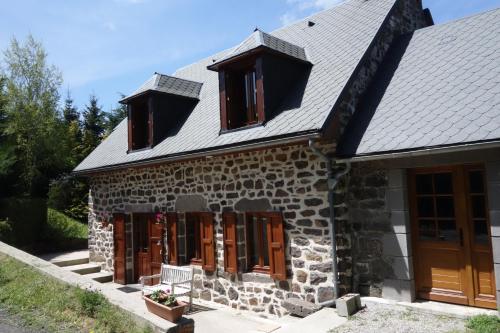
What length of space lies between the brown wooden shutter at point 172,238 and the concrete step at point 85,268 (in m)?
3.66

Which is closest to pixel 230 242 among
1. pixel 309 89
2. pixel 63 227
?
pixel 309 89

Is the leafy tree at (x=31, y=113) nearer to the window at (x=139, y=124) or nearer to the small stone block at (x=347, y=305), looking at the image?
the window at (x=139, y=124)

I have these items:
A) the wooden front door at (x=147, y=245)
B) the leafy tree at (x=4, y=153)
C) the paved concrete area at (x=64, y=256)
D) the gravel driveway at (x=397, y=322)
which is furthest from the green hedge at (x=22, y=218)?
the gravel driveway at (x=397, y=322)

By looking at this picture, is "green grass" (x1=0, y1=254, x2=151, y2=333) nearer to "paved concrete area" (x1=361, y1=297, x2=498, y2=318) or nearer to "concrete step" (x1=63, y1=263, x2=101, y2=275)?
"paved concrete area" (x1=361, y1=297, x2=498, y2=318)

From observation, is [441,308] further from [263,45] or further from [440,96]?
[263,45]

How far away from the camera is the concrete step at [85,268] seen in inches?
446

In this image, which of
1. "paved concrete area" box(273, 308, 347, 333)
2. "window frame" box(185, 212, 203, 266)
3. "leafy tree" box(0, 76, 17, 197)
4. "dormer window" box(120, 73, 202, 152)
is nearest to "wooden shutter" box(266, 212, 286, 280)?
"paved concrete area" box(273, 308, 347, 333)

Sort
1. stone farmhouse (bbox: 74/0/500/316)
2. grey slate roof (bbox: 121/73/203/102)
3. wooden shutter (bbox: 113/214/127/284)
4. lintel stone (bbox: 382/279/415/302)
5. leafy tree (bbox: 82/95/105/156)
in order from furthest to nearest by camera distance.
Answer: leafy tree (bbox: 82/95/105/156) < wooden shutter (bbox: 113/214/127/284) < grey slate roof (bbox: 121/73/203/102) < lintel stone (bbox: 382/279/415/302) < stone farmhouse (bbox: 74/0/500/316)

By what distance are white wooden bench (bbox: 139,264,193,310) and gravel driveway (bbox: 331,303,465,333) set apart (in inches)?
143

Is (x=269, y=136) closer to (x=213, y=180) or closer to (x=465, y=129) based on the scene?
(x=213, y=180)

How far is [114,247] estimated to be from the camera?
1103 cm

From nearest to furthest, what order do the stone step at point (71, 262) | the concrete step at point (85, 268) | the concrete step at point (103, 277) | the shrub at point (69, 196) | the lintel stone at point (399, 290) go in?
the lintel stone at point (399, 290)
the concrete step at point (103, 277)
the concrete step at point (85, 268)
the stone step at point (71, 262)
the shrub at point (69, 196)

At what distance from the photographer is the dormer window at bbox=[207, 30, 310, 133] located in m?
7.38

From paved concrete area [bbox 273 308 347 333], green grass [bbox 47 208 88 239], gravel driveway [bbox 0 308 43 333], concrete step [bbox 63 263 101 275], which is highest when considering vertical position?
green grass [bbox 47 208 88 239]
